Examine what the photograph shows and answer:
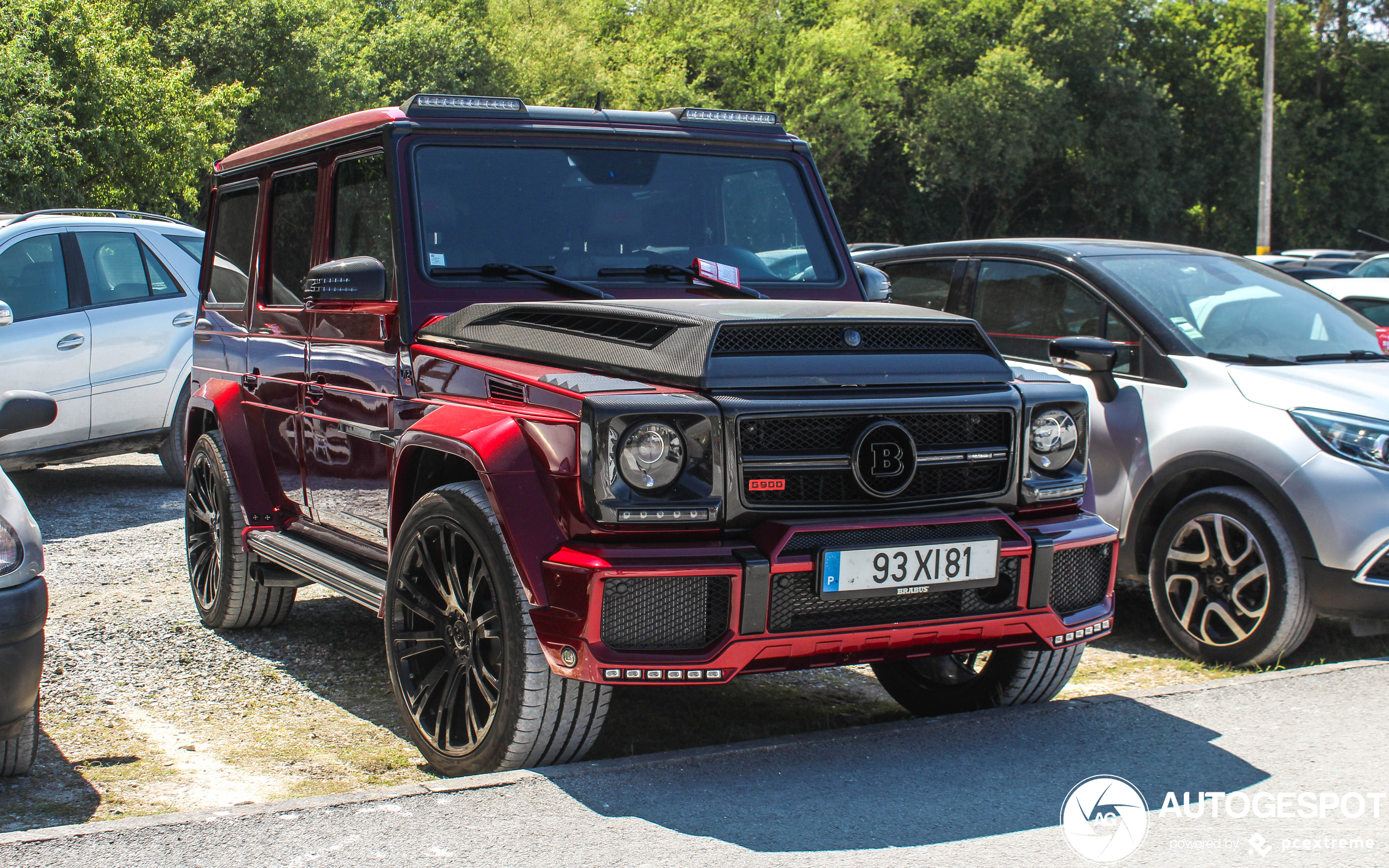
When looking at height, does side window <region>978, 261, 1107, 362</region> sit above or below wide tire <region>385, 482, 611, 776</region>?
above

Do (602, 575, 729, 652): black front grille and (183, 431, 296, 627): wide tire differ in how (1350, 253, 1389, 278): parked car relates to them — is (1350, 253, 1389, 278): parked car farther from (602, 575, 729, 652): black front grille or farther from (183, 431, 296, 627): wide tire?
(602, 575, 729, 652): black front grille

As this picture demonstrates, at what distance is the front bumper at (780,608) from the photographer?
332 centimetres

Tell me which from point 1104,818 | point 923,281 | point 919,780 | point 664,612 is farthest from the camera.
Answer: point 923,281

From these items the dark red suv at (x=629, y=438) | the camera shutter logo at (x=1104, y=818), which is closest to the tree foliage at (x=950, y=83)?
the dark red suv at (x=629, y=438)

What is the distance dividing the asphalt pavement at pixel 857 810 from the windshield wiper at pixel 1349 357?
2.05 m

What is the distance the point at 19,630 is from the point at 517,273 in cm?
191

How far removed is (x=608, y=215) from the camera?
477 cm

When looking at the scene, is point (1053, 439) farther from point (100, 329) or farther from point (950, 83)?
point (950, 83)

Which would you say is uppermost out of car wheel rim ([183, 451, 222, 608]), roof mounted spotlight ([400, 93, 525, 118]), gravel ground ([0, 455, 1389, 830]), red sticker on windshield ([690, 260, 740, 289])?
roof mounted spotlight ([400, 93, 525, 118])

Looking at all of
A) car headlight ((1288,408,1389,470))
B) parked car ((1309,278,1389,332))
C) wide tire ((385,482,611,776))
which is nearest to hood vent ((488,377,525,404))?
wide tire ((385,482,611,776))

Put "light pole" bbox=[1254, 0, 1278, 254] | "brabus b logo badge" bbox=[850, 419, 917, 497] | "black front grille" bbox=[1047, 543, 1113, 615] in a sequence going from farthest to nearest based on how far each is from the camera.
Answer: "light pole" bbox=[1254, 0, 1278, 254] < "black front grille" bbox=[1047, 543, 1113, 615] < "brabus b logo badge" bbox=[850, 419, 917, 497]

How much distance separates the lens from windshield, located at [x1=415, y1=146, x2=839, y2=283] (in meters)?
4.59

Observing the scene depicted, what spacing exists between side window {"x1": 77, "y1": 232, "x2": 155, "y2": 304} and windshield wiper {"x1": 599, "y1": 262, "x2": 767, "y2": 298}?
245 inches


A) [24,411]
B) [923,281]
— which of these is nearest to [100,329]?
[24,411]
